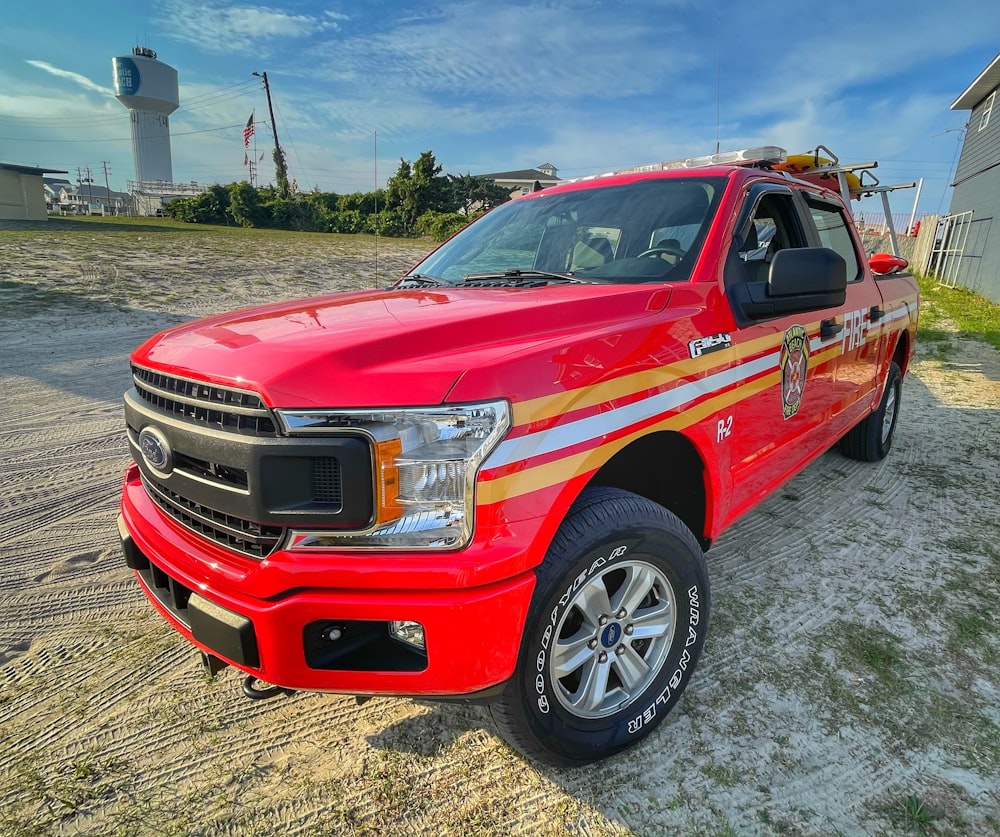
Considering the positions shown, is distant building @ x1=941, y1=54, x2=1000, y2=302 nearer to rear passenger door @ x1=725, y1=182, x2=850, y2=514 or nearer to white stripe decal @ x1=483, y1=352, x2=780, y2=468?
rear passenger door @ x1=725, y1=182, x2=850, y2=514

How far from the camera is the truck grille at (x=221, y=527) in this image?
63.6 inches

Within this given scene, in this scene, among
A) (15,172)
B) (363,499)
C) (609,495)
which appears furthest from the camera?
(15,172)

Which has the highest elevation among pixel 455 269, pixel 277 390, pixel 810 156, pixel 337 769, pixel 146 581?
pixel 810 156

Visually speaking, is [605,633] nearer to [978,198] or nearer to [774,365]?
[774,365]

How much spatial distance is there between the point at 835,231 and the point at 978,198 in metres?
21.3

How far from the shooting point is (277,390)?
1505mm

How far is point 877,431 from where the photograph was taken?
15.5 ft

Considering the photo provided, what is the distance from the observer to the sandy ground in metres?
1.88

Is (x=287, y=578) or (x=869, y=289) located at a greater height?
(x=869, y=289)

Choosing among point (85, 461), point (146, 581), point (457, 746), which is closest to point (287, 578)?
point (146, 581)

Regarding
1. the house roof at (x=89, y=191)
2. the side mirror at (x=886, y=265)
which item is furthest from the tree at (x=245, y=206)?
the house roof at (x=89, y=191)

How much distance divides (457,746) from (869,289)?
12.1ft

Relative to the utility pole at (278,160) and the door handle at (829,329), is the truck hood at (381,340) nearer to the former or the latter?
the door handle at (829,329)

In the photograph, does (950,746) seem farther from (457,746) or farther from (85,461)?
(85,461)
